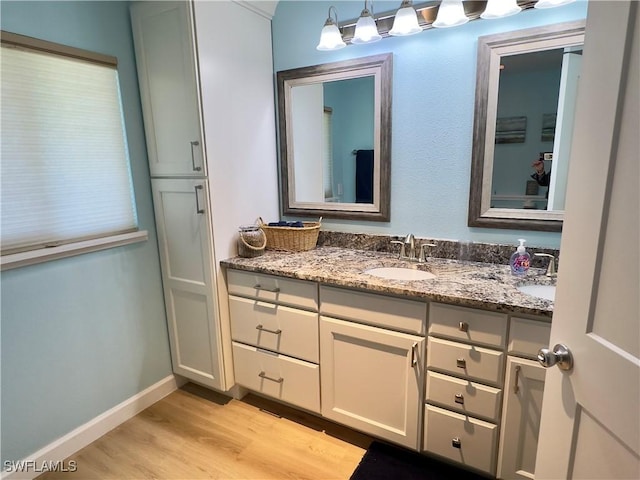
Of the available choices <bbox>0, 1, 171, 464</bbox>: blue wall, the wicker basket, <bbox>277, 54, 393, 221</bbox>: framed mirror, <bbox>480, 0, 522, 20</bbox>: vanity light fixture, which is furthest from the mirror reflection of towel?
<bbox>0, 1, 171, 464</bbox>: blue wall

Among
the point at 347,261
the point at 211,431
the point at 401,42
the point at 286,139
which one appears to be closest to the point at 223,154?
the point at 286,139

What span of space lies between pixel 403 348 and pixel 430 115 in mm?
1128

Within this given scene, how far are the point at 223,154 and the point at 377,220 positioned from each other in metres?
0.90

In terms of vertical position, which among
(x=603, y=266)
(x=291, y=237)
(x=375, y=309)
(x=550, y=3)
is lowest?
(x=375, y=309)

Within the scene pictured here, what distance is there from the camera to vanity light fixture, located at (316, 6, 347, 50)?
1820 millimetres

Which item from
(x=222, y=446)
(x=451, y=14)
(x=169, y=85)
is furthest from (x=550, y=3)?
(x=222, y=446)

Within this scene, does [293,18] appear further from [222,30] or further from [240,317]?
[240,317]

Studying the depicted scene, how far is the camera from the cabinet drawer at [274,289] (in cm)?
172

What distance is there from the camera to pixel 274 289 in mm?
1812

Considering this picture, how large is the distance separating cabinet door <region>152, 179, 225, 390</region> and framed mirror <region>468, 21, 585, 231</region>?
138cm

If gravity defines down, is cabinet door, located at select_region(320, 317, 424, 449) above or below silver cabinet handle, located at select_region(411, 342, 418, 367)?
below

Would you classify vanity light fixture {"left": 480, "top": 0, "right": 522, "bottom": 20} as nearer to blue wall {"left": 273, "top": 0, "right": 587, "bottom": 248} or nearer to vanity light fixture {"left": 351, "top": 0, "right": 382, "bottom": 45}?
blue wall {"left": 273, "top": 0, "right": 587, "bottom": 248}

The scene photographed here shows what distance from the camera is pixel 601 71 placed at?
29.0 inches

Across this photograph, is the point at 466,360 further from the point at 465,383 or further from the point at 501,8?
the point at 501,8
